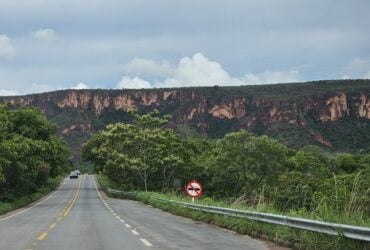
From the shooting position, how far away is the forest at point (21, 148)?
3798cm

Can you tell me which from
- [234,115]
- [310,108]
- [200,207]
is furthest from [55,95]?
[200,207]

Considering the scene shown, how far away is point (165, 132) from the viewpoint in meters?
69.4

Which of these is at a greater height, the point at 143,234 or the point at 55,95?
the point at 55,95

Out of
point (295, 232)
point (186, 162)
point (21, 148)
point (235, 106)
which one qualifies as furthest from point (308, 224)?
point (235, 106)

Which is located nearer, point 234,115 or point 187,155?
point 187,155

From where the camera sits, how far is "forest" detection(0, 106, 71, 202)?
38.0m

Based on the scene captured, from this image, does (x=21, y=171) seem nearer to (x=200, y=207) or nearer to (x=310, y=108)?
(x=200, y=207)

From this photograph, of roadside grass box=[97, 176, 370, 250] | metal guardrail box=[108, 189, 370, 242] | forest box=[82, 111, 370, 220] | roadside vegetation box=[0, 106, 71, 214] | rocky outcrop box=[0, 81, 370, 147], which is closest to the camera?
metal guardrail box=[108, 189, 370, 242]

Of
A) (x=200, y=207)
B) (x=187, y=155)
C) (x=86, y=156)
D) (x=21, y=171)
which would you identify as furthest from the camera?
(x=86, y=156)

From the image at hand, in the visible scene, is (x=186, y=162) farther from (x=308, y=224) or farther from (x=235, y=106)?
(x=235, y=106)

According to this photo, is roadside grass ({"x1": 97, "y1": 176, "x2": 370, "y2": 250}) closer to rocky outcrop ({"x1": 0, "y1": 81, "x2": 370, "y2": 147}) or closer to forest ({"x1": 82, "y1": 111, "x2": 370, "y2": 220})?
forest ({"x1": 82, "y1": 111, "x2": 370, "y2": 220})

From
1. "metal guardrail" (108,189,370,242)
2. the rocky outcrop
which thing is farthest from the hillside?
"metal guardrail" (108,189,370,242)

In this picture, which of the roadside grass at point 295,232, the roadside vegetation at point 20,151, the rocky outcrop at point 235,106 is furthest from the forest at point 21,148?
the rocky outcrop at point 235,106

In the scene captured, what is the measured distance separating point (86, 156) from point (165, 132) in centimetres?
3357
